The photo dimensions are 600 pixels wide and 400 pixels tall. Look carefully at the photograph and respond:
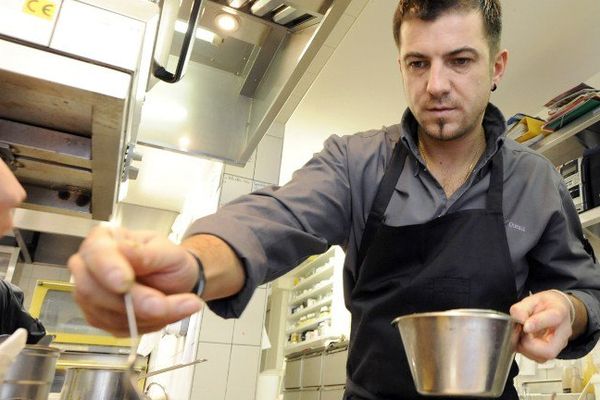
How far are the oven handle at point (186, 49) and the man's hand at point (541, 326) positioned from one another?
3.11ft

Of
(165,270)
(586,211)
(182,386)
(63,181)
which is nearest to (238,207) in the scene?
(165,270)

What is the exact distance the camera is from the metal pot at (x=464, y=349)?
0.74m

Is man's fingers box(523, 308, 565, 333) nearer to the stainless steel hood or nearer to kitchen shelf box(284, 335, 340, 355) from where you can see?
the stainless steel hood

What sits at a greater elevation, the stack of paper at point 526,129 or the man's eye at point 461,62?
the stack of paper at point 526,129

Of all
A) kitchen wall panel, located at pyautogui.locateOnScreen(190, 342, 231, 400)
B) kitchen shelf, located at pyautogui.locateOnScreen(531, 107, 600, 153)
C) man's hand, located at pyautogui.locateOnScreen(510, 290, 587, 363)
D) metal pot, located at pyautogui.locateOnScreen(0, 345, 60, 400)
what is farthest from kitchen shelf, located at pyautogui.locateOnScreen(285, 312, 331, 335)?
man's hand, located at pyautogui.locateOnScreen(510, 290, 587, 363)

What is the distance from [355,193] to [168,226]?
199 inches

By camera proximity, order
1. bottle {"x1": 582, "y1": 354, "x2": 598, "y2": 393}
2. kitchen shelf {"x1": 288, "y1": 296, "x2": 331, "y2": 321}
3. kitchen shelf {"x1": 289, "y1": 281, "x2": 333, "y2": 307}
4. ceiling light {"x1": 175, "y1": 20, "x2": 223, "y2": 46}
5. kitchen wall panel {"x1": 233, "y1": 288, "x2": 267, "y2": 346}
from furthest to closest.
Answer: kitchen shelf {"x1": 289, "y1": 281, "x2": 333, "y2": 307} < kitchen shelf {"x1": 288, "y1": 296, "x2": 331, "y2": 321} < kitchen wall panel {"x1": 233, "y1": 288, "x2": 267, "y2": 346} < bottle {"x1": 582, "y1": 354, "x2": 598, "y2": 393} < ceiling light {"x1": 175, "y1": 20, "x2": 223, "y2": 46}

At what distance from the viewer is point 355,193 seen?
1.19m

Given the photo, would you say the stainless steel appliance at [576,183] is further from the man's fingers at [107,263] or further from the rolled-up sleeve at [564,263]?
the man's fingers at [107,263]

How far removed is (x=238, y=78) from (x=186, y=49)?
51 cm

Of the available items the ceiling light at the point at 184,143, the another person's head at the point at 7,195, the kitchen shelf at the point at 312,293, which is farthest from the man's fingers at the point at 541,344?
the kitchen shelf at the point at 312,293

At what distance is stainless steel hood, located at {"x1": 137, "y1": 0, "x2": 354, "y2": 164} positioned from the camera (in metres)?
1.27

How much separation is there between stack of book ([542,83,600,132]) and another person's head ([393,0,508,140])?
1568mm

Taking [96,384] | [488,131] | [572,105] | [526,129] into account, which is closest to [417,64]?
[488,131]
